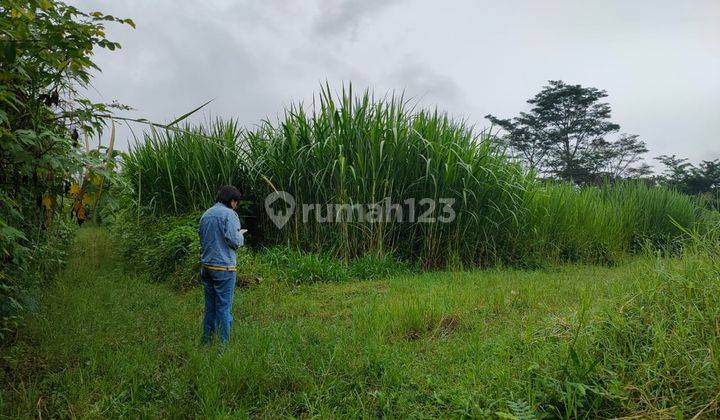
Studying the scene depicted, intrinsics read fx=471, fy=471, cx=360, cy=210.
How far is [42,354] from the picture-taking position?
3.38 metres

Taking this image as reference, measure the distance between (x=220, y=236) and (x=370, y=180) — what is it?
2900mm

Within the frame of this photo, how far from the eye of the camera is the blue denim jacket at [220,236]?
3.87 meters

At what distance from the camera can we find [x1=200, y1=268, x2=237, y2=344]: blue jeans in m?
3.80

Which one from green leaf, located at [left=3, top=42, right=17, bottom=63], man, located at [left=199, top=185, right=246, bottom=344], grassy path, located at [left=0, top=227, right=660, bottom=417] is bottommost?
grassy path, located at [left=0, top=227, right=660, bottom=417]

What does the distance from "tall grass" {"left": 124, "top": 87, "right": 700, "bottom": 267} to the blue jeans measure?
2.31 metres

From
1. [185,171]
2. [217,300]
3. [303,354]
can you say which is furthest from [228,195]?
[185,171]

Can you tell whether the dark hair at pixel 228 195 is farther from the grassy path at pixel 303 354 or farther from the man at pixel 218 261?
the grassy path at pixel 303 354

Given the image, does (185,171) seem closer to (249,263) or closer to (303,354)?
(249,263)

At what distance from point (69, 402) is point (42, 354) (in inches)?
39.1

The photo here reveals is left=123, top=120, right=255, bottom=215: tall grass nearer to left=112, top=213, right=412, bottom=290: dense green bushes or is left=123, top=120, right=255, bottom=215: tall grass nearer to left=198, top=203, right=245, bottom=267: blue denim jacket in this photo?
left=112, top=213, right=412, bottom=290: dense green bushes

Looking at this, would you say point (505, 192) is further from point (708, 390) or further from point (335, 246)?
point (708, 390)

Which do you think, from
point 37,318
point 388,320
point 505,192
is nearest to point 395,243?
point 505,192

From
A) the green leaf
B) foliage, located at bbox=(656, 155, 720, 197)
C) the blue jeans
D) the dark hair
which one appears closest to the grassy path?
the blue jeans

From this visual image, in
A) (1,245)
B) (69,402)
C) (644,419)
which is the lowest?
(69,402)
